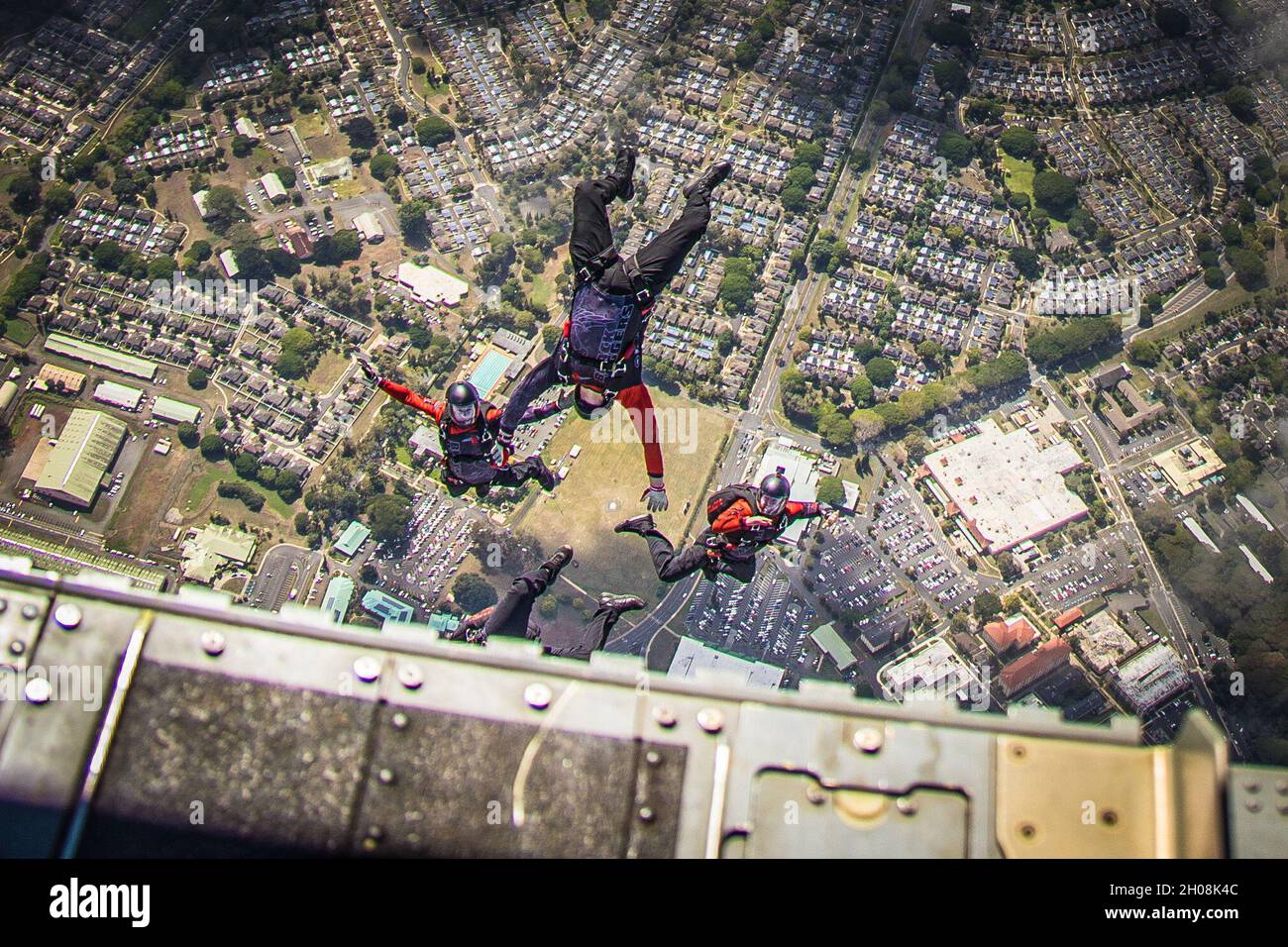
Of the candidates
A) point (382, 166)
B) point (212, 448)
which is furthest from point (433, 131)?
point (212, 448)

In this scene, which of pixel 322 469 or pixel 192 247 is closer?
pixel 322 469

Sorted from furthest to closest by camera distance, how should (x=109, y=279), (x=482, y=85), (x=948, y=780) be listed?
(x=482, y=85), (x=109, y=279), (x=948, y=780)

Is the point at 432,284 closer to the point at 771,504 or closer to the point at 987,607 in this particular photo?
the point at 987,607

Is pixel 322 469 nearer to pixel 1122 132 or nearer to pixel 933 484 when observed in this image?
pixel 933 484

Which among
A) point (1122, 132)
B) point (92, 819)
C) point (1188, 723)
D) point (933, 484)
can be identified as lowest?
point (933, 484)

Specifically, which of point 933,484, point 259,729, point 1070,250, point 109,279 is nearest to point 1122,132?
point 1070,250
